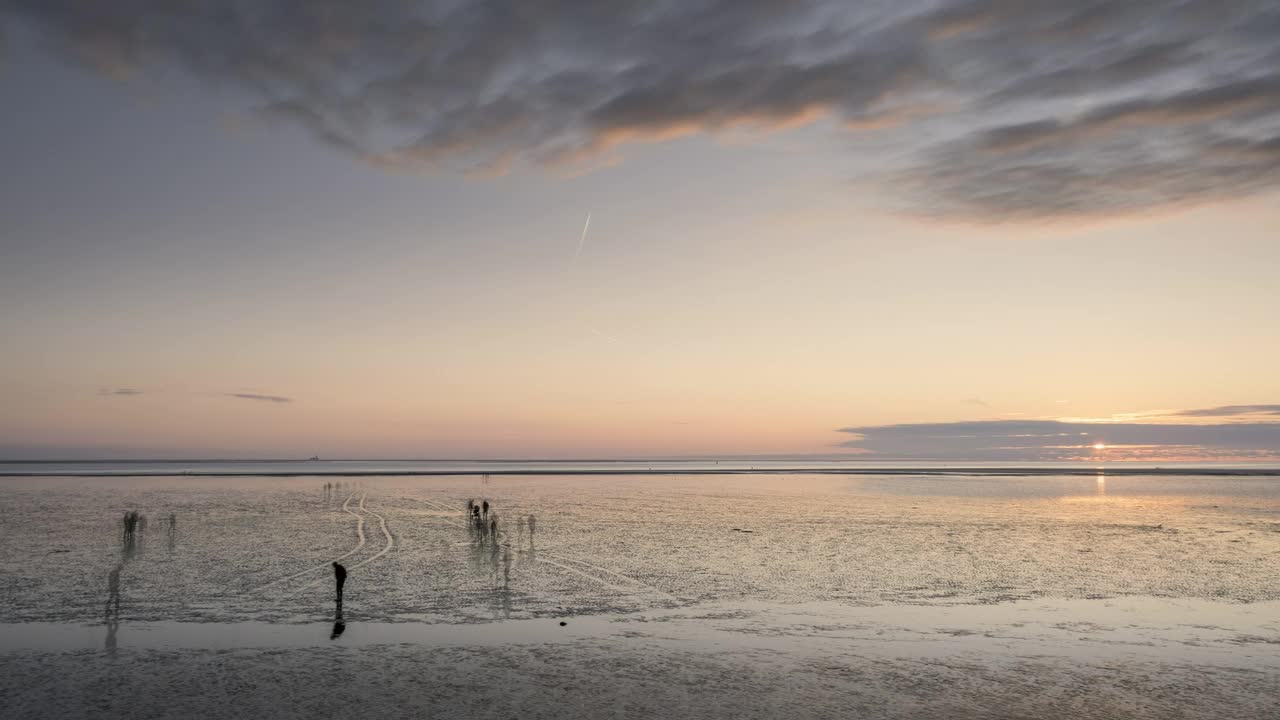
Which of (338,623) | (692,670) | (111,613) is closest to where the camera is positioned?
(692,670)

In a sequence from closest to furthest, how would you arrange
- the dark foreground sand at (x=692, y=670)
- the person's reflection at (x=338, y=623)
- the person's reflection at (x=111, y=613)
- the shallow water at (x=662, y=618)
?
the dark foreground sand at (x=692, y=670), the shallow water at (x=662, y=618), the person's reflection at (x=111, y=613), the person's reflection at (x=338, y=623)

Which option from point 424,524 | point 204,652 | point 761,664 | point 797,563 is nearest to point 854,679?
point 761,664

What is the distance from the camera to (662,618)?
25609mm

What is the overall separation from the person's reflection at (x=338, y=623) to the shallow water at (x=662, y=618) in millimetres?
237

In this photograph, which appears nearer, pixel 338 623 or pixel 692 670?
pixel 692 670

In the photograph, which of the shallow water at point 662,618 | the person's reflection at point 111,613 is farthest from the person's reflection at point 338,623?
the person's reflection at point 111,613

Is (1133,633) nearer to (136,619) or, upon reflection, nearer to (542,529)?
(136,619)

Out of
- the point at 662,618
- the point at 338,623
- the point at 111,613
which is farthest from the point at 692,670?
the point at 111,613

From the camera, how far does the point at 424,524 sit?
53.9m

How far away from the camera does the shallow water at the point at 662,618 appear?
718 inches

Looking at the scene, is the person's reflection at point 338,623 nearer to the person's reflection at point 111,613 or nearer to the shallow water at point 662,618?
the shallow water at point 662,618

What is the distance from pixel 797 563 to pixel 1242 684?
1907cm

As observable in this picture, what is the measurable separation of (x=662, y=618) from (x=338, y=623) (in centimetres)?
911

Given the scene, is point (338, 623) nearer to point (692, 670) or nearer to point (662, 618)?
point (662, 618)
